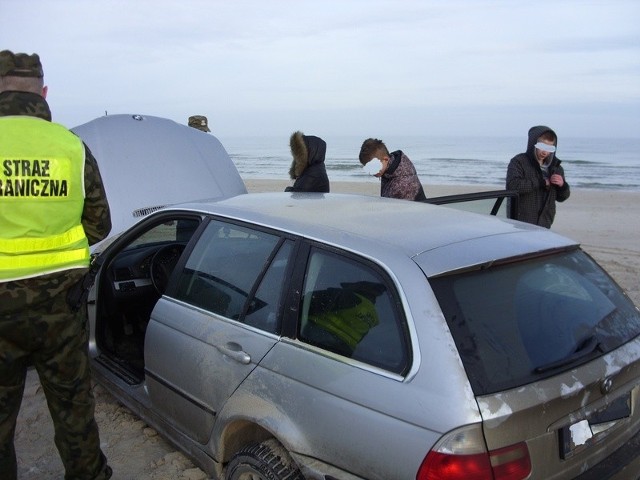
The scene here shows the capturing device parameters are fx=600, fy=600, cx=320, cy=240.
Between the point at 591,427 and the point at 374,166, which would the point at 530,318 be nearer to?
the point at 591,427

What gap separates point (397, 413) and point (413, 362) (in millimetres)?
177

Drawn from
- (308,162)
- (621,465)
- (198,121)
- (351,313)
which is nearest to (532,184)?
(308,162)

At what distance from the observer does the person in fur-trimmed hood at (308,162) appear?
5.68 metres

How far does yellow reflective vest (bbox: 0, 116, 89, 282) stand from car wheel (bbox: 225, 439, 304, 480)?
1147mm

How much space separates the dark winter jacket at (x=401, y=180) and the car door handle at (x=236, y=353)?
2.78m

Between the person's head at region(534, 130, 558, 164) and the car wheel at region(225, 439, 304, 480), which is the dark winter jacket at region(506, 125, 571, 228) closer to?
the person's head at region(534, 130, 558, 164)

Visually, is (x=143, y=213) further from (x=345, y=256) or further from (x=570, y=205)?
(x=570, y=205)

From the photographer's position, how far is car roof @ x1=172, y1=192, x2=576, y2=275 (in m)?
2.29

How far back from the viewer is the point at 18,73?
269 centimetres

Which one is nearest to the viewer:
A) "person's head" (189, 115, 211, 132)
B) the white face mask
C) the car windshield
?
the car windshield

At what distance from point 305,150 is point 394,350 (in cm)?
378

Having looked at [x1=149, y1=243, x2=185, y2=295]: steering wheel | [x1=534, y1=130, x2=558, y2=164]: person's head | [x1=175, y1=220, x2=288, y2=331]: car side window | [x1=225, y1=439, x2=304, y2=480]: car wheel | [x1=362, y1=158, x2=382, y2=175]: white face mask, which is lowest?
[x1=225, y1=439, x2=304, y2=480]: car wheel

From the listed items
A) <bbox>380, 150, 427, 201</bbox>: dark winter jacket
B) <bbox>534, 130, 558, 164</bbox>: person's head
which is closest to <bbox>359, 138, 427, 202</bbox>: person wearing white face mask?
<bbox>380, 150, 427, 201</bbox>: dark winter jacket

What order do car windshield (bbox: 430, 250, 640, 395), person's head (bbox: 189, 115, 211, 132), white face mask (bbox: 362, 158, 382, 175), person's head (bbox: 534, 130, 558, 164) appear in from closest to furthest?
car windshield (bbox: 430, 250, 640, 395), person's head (bbox: 534, 130, 558, 164), white face mask (bbox: 362, 158, 382, 175), person's head (bbox: 189, 115, 211, 132)
